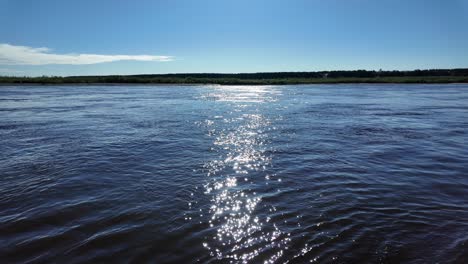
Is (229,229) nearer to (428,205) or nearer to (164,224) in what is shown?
(164,224)

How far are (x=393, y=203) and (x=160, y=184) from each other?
497 cm

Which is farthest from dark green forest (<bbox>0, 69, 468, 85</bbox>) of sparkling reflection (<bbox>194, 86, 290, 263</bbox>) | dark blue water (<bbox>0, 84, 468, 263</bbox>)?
sparkling reflection (<bbox>194, 86, 290, 263</bbox>)

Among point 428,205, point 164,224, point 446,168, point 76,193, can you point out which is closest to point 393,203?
point 428,205

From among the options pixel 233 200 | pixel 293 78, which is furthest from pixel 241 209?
pixel 293 78

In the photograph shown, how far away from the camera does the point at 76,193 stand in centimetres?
689

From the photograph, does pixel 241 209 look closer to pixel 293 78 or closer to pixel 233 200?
pixel 233 200

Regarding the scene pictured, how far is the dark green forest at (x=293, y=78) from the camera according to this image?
81.8m

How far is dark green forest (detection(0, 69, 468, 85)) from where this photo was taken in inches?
3219

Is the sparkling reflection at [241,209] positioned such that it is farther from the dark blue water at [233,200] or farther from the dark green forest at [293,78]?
the dark green forest at [293,78]

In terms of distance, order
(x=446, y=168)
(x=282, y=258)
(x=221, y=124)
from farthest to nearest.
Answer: (x=221, y=124), (x=446, y=168), (x=282, y=258)

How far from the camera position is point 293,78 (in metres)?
109

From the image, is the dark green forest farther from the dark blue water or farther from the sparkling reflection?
the sparkling reflection

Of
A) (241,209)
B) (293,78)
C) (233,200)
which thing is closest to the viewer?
(241,209)

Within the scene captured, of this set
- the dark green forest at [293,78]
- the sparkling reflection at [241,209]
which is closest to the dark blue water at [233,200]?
the sparkling reflection at [241,209]
